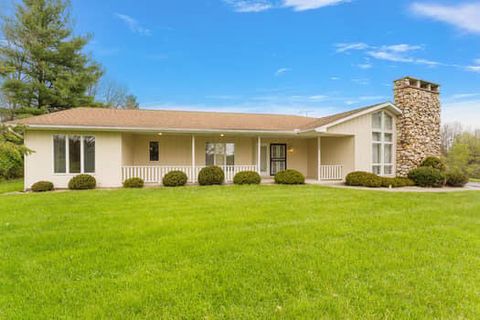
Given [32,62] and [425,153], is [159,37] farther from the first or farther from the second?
[425,153]

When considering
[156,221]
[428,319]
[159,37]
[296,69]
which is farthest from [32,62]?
[428,319]

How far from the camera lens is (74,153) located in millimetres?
11672

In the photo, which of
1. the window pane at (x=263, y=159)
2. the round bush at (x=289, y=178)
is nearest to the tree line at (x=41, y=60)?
the window pane at (x=263, y=159)

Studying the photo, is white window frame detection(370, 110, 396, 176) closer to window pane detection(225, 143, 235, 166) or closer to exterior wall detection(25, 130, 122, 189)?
window pane detection(225, 143, 235, 166)

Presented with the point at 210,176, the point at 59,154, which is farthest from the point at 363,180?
the point at 59,154

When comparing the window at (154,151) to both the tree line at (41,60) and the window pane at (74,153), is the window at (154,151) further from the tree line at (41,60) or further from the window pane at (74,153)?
the tree line at (41,60)

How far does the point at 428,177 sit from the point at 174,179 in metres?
11.9

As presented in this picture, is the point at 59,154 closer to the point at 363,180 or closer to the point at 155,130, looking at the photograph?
the point at 155,130

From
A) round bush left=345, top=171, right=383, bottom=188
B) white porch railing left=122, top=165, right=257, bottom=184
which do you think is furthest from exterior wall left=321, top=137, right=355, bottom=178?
white porch railing left=122, top=165, right=257, bottom=184

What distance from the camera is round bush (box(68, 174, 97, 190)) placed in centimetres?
1102

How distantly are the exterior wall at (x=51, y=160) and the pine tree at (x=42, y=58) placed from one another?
11.0m

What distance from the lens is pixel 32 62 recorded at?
68.1 ft

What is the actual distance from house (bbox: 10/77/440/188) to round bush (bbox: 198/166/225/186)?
86 cm

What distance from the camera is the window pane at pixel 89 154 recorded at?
11734 mm
